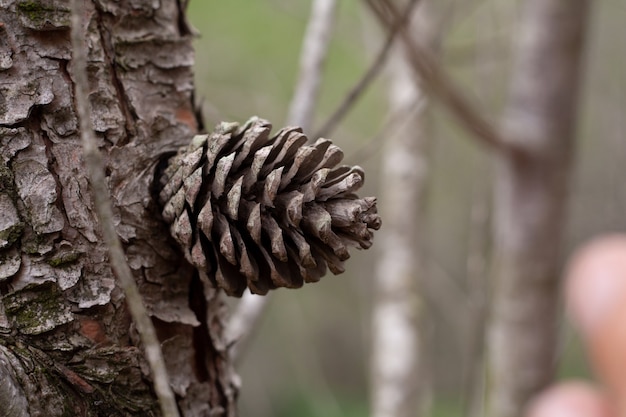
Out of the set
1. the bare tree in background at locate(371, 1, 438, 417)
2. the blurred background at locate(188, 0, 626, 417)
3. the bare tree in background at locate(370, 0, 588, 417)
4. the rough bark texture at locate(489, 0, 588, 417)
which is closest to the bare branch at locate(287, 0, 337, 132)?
the bare tree in background at locate(370, 0, 588, 417)

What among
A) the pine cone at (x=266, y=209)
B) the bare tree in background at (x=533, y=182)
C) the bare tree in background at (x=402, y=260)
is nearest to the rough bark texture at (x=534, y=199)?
the bare tree in background at (x=533, y=182)

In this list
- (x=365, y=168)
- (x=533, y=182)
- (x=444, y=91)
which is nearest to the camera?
(x=444, y=91)

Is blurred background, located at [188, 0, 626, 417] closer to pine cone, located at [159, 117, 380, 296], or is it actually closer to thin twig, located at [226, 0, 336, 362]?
thin twig, located at [226, 0, 336, 362]

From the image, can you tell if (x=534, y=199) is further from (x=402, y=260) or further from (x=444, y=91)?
(x=402, y=260)

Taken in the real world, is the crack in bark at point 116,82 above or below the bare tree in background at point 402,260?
below

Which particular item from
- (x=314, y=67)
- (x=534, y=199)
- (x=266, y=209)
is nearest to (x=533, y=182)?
(x=534, y=199)

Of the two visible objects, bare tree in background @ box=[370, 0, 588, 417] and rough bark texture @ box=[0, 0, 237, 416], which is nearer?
rough bark texture @ box=[0, 0, 237, 416]

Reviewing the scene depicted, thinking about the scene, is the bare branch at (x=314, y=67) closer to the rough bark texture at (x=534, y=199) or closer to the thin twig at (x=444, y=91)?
the thin twig at (x=444, y=91)
